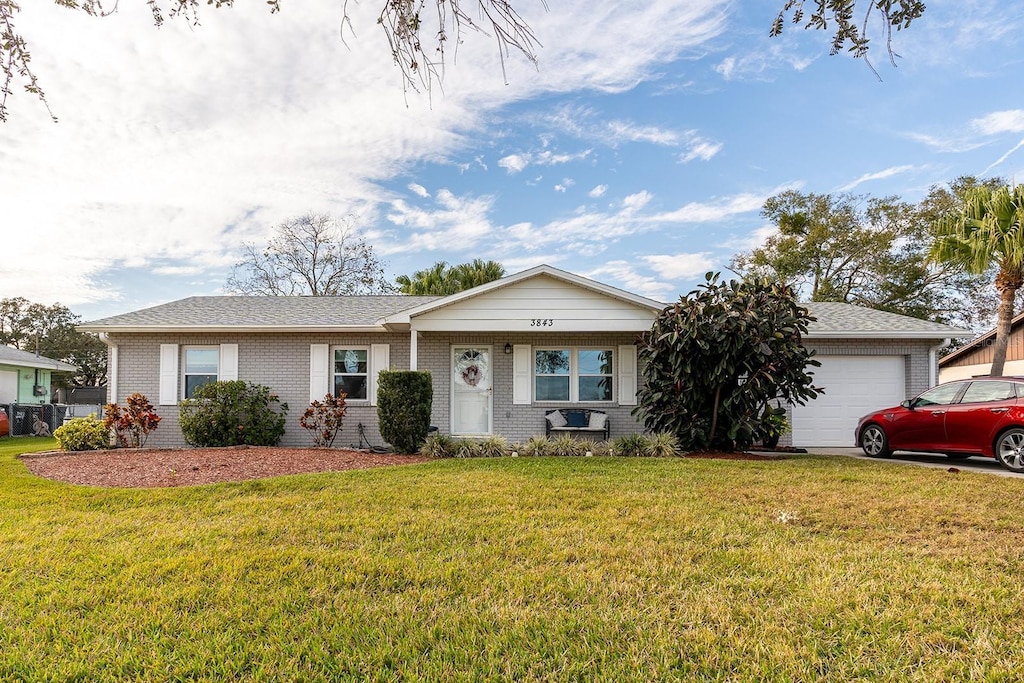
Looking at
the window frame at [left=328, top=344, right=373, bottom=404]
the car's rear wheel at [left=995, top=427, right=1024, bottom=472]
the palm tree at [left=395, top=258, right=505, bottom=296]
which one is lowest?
the car's rear wheel at [left=995, top=427, right=1024, bottom=472]

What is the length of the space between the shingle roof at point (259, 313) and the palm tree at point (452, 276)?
7.70 metres

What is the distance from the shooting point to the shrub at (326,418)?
12523 mm

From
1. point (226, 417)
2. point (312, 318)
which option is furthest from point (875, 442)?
point (226, 417)

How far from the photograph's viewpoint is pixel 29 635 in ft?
10.8

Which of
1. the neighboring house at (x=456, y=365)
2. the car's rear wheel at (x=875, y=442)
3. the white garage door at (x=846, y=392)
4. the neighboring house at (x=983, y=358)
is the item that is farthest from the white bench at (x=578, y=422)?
the neighboring house at (x=983, y=358)

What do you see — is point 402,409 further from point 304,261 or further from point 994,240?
point 304,261

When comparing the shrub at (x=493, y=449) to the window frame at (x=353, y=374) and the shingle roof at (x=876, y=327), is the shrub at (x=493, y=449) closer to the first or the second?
the window frame at (x=353, y=374)

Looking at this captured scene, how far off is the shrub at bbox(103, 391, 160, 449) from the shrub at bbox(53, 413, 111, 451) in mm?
201

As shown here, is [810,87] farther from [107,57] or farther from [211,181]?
[211,181]

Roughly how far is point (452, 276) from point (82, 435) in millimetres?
15064

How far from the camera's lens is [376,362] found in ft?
44.1

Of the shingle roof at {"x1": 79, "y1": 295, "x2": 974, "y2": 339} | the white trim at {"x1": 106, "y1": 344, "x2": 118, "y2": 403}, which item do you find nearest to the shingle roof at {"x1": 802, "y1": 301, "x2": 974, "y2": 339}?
the shingle roof at {"x1": 79, "y1": 295, "x2": 974, "y2": 339}

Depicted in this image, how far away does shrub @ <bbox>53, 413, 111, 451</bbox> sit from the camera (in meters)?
12.0

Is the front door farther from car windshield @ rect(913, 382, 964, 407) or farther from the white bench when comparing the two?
car windshield @ rect(913, 382, 964, 407)
